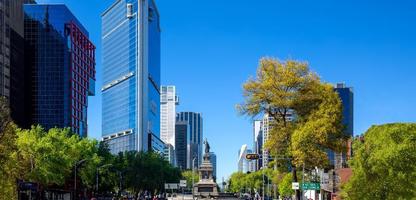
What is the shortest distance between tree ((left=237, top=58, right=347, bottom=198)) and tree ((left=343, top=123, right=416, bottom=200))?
1689 centimetres

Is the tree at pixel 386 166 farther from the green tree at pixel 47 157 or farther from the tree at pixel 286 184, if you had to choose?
the tree at pixel 286 184

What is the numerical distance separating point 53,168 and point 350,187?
49544 mm

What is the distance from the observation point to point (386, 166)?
3838 centimetres

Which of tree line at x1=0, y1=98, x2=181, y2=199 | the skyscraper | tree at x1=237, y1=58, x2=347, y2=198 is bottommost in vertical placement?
tree line at x1=0, y1=98, x2=181, y2=199

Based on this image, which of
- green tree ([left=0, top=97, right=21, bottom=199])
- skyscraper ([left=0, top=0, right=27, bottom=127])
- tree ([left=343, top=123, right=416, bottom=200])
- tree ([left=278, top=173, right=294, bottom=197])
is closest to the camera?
tree ([left=343, top=123, right=416, bottom=200])

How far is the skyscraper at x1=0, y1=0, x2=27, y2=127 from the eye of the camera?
134125 millimetres

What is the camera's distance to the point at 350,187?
1597 inches

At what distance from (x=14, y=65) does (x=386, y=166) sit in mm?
135873

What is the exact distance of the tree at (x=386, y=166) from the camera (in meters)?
37.8

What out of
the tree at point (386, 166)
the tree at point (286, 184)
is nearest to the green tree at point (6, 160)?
the tree at point (386, 166)

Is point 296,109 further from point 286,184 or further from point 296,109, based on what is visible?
point 286,184

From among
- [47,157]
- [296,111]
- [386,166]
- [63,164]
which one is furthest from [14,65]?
[386,166]

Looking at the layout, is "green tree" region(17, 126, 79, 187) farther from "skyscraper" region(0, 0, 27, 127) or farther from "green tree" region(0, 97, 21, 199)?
"skyscraper" region(0, 0, 27, 127)

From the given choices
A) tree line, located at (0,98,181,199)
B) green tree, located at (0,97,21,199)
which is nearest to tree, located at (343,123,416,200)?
green tree, located at (0,97,21,199)
